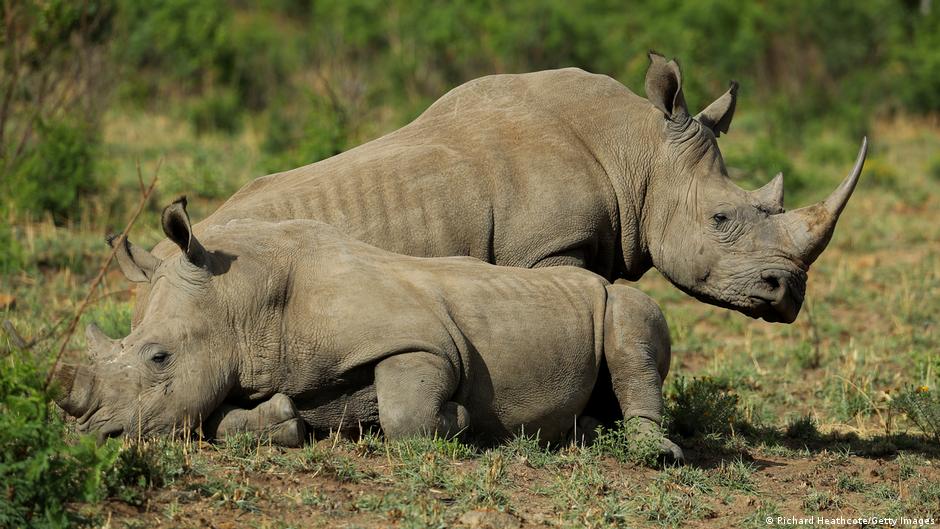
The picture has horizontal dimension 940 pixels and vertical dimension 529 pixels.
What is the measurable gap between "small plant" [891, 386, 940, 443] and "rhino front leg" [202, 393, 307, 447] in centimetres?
400

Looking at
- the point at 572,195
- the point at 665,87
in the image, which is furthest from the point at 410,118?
the point at 572,195

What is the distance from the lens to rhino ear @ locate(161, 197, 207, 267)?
614cm

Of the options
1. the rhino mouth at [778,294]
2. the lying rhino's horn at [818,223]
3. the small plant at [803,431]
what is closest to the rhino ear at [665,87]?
the lying rhino's horn at [818,223]

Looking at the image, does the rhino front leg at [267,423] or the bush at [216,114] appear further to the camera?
the bush at [216,114]

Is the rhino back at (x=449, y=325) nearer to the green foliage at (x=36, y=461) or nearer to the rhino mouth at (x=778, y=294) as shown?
the green foliage at (x=36, y=461)

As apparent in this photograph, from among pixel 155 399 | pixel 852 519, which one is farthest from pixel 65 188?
pixel 852 519

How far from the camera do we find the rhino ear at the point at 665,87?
26.7 feet

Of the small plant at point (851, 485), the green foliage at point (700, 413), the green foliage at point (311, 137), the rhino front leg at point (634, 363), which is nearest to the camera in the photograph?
the rhino front leg at point (634, 363)

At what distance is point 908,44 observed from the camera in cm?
2386

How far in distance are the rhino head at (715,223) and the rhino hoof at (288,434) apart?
2.88 metres

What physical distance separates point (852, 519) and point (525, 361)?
68.2 inches

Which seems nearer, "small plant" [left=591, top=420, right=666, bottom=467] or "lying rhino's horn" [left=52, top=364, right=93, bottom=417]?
"lying rhino's horn" [left=52, top=364, right=93, bottom=417]

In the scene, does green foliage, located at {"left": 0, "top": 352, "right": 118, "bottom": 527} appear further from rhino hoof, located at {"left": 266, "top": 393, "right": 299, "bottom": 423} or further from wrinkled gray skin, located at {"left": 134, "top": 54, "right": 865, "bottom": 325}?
wrinkled gray skin, located at {"left": 134, "top": 54, "right": 865, "bottom": 325}

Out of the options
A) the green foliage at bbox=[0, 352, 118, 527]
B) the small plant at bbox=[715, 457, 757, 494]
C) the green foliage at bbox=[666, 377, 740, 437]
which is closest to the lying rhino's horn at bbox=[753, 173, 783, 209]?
the green foliage at bbox=[666, 377, 740, 437]
